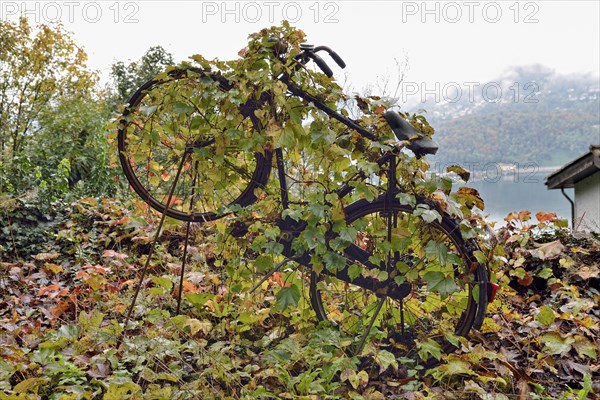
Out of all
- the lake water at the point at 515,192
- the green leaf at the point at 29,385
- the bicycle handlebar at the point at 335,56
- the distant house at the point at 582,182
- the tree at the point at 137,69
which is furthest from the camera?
the tree at the point at 137,69

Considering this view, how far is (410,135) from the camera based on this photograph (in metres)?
1.98

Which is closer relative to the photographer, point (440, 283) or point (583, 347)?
point (440, 283)

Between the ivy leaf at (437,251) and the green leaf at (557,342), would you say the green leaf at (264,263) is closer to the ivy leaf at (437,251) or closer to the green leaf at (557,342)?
the ivy leaf at (437,251)

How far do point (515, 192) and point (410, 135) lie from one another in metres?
11.7

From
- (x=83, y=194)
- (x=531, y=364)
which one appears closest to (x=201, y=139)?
(x=531, y=364)

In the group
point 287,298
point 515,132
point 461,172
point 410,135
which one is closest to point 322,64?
point 410,135

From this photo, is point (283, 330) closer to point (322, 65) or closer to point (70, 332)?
point (70, 332)

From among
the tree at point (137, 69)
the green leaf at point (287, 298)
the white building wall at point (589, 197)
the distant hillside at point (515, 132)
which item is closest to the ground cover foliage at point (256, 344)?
the green leaf at point (287, 298)

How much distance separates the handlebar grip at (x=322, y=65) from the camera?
2234mm

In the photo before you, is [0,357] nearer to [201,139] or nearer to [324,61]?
[201,139]

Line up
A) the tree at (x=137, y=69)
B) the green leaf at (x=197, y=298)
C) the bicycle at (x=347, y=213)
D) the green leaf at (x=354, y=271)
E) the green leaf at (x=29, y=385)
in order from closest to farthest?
the green leaf at (x=29, y=385)
the bicycle at (x=347, y=213)
the green leaf at (x=354, y=271)
the green leaf at (x=197, y=298)
the tree at (x=137, y=69)

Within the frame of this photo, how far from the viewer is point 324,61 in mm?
2262

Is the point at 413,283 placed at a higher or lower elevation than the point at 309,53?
lower

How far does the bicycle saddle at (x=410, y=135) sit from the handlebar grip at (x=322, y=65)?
38cm
